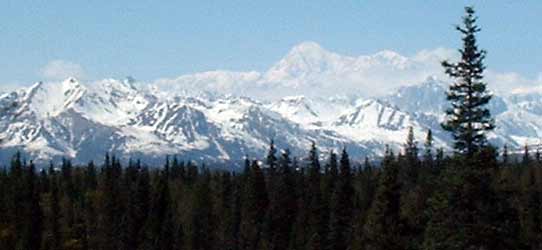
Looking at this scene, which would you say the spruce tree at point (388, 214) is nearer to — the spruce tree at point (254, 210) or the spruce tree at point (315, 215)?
the spruce tree at point (315, 215)

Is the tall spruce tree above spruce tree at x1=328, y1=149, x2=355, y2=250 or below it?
above

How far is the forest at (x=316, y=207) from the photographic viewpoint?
3391 centimetres

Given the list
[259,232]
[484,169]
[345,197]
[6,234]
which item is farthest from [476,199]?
[259,232]

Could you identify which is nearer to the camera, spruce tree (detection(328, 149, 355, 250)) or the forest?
the forest

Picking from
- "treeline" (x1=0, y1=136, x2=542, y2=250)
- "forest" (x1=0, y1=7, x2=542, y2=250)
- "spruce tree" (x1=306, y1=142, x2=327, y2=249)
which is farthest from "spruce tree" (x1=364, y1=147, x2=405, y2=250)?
"spruce tree" (x1=306, y1=142, x2=327, y2=249)

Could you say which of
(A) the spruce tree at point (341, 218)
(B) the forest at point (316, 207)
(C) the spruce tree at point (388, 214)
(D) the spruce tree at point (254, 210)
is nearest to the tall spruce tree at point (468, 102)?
(B) the forest at point (316, 207)

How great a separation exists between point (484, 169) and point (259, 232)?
302 feet

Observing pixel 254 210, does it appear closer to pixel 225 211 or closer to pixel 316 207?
pixel 316 207

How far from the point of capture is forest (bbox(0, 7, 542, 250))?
33.9 metres

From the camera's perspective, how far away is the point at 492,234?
3356cm

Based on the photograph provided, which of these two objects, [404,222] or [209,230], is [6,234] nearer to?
[404,222]

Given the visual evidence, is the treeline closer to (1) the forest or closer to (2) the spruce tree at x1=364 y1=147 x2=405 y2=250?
(1) the forest

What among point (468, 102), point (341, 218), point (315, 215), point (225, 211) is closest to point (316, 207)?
point (315, 215)

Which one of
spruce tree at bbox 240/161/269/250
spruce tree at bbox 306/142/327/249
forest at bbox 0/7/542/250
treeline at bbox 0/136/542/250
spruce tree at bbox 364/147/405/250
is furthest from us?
spruce tree at bbox 240/161/269/250
